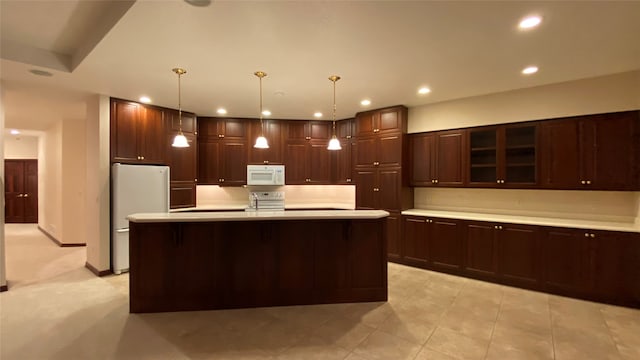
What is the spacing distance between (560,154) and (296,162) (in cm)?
426

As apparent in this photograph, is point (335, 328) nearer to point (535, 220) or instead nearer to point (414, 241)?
point (414, 241)

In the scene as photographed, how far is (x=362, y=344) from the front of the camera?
98.8 inches

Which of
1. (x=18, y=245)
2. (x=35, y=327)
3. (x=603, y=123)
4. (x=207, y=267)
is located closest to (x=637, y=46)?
(x=603, y=123)

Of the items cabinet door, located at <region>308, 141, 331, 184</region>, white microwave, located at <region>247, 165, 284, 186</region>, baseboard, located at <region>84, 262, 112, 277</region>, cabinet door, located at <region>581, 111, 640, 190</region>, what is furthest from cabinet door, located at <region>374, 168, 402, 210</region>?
baseboard, located at <region>84, 262, 112, 277</region>

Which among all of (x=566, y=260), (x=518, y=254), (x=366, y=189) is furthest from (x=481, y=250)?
(x=366, y=189)

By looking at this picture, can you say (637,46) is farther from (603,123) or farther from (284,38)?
(284,38)

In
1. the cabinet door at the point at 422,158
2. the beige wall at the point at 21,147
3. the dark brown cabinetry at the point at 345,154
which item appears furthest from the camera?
the beige wall at the point at 21,147

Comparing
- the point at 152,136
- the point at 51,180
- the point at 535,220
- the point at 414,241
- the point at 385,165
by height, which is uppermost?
the point at 152,136

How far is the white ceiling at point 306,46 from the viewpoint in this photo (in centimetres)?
221

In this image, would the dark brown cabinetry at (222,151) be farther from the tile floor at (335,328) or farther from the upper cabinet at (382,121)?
the tile floor at (335,328)

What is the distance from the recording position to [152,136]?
189 inches

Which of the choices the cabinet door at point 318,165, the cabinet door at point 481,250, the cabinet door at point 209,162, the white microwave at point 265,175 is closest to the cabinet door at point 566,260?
the cabinet door at point 481,250

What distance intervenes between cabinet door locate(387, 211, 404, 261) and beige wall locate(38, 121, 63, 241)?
22.8 ft

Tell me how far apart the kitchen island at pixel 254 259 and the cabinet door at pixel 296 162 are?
8.74 feet
